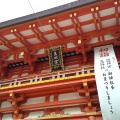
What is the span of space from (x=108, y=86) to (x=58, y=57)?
2749mm

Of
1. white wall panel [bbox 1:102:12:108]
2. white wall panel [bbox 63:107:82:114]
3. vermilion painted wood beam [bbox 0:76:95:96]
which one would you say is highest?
vermilion painted wood beam [bbox 0:76:95:96]

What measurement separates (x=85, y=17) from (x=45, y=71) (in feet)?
10.1

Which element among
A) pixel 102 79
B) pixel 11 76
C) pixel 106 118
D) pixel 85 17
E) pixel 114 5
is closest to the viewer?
pixel 106 118

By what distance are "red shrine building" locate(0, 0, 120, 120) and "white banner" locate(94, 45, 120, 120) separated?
357 millimetres

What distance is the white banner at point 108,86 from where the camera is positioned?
229 inches

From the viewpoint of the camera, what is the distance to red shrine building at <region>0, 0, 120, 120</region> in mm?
6844

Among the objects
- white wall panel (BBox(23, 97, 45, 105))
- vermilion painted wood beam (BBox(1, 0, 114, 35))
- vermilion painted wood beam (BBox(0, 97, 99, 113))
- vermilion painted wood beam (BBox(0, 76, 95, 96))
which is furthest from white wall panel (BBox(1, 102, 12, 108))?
vermilion painted wood beam (BBox(1, 0, 114, 35))

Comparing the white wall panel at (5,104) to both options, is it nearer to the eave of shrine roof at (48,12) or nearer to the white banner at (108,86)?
the eave of shrine roof at (48,12)

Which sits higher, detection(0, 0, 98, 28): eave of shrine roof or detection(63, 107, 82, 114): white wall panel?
detection(0, 0, 98, 28): eave of shrine roof

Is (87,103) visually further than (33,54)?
No

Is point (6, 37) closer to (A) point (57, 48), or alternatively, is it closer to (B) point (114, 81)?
(A) point (57, 48)

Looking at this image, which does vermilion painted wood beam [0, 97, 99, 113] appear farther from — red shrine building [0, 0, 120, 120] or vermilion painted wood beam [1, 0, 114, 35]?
vermilion painted wood beam [1, 0, 114, 35]

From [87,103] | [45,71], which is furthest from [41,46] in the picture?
[87,103]

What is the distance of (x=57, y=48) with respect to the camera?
8.21m
